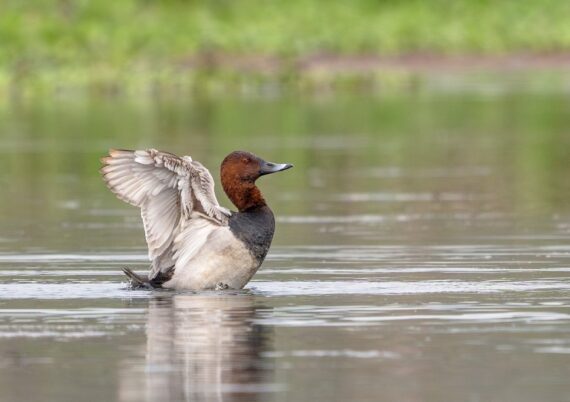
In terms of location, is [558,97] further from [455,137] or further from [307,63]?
[307,63]

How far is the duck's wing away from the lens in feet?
42.1

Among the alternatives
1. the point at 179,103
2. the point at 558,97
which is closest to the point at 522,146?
the point at 558,97

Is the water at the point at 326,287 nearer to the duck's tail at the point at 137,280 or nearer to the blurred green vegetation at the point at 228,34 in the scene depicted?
the duck's tail at the point at 137,280

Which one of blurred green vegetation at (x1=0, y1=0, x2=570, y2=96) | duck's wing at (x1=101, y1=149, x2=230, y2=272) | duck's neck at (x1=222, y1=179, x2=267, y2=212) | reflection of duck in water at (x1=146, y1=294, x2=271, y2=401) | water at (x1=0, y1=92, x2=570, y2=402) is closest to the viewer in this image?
reflection of duck in water at (x1=146, y1=294, x2=271, y2=401)

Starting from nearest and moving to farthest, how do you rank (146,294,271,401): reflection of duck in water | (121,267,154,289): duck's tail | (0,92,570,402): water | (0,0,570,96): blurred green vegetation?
1. (146,294,271,401): reflection of duck in water
2. (0,92,570,402): water
3. (121,267,154,289): duck's tail
4. (0,0,570,96): blurred green vegetation

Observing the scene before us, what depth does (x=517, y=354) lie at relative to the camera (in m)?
9.86

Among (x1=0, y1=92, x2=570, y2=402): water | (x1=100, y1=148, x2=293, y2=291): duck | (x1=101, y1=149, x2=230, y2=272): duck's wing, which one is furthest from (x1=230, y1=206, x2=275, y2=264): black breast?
(x1=0, y1=92, x2=570, y2=402): water

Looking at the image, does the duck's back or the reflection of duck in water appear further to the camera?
the duck's back

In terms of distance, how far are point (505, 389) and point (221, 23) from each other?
47.5m

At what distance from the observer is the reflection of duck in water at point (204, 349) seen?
9.06 m

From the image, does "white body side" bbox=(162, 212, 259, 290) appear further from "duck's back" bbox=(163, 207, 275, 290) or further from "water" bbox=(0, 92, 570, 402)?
"water" bbox=(0, 92, 570, 402)

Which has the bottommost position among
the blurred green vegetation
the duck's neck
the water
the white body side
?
the water

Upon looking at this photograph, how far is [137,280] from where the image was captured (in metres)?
12.7

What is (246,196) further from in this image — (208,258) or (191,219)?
(208,258)
